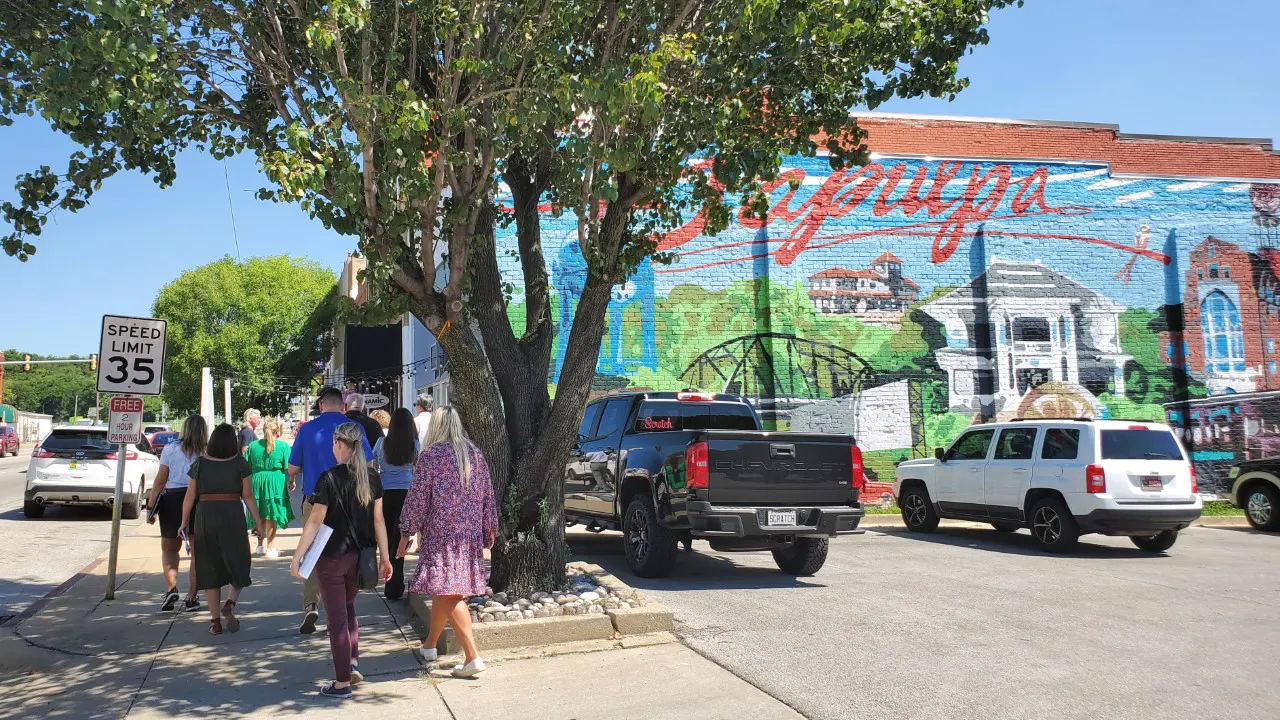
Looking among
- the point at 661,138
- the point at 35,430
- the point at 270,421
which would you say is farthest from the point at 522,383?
the point at 35,430

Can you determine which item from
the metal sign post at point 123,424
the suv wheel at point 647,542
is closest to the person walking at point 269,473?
the metal sign post at point 123,424

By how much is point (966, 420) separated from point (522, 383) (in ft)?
44.9

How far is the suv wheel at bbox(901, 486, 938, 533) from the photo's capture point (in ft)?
48.0

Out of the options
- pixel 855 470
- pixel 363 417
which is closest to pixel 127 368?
pixel 363 417

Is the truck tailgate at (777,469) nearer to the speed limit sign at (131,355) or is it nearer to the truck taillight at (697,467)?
the truck taillight at (697,467)

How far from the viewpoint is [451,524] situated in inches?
238

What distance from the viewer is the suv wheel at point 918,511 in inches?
576

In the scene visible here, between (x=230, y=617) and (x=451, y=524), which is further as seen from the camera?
(x=230, y=617)

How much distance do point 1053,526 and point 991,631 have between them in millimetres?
5534

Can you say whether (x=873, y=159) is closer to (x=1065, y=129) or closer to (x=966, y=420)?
(x=1065, y=129)

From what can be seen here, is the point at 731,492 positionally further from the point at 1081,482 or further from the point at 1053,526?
the point at 1053,526

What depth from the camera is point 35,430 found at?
90.5 meters

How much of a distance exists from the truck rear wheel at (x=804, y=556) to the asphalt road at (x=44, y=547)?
24.4 ft

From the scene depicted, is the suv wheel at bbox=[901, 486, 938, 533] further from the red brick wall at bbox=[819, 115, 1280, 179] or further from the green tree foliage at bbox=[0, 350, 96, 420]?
the green tree foliage at bbox=[0, 350, 96, 420]
